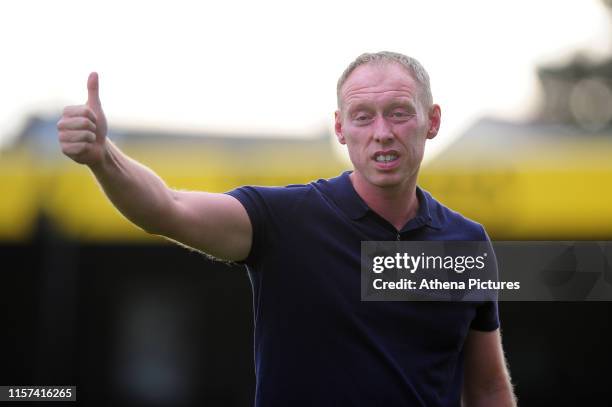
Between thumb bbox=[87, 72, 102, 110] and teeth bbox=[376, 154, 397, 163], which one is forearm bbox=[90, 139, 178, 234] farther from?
teeth bbox=[376, 154, 397, 163]

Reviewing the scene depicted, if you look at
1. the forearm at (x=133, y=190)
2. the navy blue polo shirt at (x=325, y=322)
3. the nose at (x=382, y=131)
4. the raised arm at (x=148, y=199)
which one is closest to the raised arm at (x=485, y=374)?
the navy blue polo shirt at (x=325, y=322)

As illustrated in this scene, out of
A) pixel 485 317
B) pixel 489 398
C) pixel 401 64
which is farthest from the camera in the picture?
pixel 489 398

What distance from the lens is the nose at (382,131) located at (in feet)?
11.9

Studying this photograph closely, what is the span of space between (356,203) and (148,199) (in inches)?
36.5

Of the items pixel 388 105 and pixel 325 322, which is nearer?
pixel 325 322

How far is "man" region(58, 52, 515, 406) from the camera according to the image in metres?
3.29

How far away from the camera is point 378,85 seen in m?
3.72

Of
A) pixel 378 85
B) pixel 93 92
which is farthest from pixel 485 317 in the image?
pixel 93 92

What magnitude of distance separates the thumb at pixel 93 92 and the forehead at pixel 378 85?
1.11 metres

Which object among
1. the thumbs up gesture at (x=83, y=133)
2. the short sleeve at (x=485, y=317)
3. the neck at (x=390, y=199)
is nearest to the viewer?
the thumbs up gesture at (x=83, y=133)

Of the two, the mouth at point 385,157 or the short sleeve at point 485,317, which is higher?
the mouth at point 385,157

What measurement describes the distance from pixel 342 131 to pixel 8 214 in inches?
247

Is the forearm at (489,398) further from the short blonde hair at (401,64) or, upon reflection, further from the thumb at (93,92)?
the thumb at (93,92)

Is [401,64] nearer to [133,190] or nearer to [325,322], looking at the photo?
[325,322]
